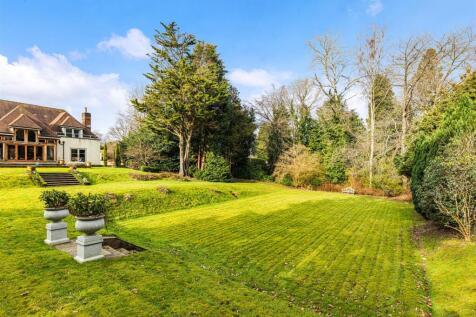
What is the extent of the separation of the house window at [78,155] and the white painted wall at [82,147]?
316 mm

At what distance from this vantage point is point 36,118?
26.2 meters

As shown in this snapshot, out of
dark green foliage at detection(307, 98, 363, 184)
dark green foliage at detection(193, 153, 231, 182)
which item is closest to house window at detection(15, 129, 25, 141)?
dark green foliage at detection(193, 153, 231, 182)

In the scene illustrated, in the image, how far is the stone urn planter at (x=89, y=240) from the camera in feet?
16.8

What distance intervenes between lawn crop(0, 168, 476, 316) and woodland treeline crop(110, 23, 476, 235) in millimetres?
11279

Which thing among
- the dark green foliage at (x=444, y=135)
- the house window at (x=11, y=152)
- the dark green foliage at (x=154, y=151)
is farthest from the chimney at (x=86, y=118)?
the dark green foliage at (x=444, y=135)

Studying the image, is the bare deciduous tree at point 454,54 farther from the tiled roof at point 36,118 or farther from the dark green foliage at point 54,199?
the tiled roof at point 36,118

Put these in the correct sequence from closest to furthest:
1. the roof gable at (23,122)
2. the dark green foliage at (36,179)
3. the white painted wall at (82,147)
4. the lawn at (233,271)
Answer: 1. the lawn at (233,271)
2. the dark green foliage at (36,179)
3. the roof gable at (23,122)
4. the white painted wall at (82,147)

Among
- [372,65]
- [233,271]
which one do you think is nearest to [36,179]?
[233,271]

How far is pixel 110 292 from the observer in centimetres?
416

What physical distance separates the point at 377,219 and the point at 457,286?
287 inches

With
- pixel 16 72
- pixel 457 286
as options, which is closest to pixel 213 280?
pixel 457 286

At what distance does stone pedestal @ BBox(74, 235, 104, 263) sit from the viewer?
5.24m

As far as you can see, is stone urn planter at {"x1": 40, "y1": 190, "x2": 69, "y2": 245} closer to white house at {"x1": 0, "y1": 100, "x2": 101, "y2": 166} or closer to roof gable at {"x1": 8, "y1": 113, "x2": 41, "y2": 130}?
white house at {"x1": 0, "y1": 100, "x2": 101, "y2": 166}

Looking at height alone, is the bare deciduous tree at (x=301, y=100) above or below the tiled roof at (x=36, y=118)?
above
